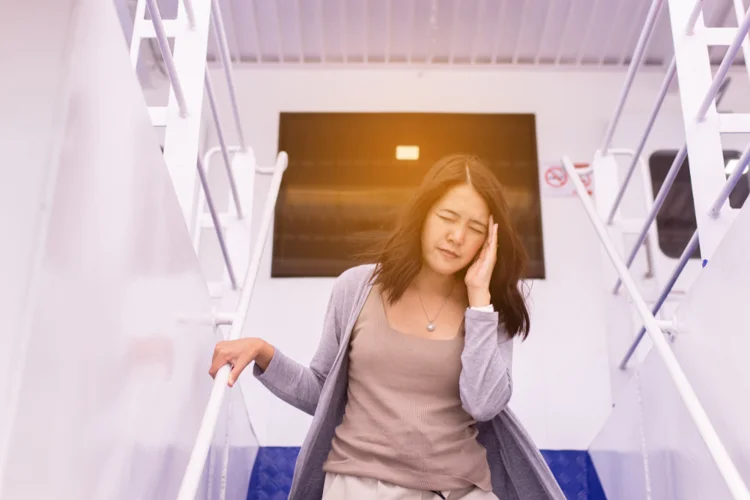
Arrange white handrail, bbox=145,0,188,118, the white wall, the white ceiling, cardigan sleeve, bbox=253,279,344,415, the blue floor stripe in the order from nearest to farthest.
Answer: white handrail, bbox=145,0,188,118, cardigan sleeve, bbox=253,279,344,415, the blue floor stripe, the white wall, the white ceiling

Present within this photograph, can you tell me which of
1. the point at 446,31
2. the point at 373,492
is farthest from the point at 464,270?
the point at 446,31

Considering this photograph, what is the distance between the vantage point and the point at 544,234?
3.38m

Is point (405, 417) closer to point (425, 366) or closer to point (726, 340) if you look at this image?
point (425, 366)

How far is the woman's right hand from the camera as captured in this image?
3.87 feet

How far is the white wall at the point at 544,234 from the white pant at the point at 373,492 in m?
1.70

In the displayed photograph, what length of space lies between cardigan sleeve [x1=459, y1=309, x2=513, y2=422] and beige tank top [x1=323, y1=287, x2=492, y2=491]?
0.05m

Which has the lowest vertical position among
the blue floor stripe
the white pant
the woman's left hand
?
the blue floor stripe

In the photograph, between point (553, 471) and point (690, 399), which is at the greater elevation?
point (690, 399)

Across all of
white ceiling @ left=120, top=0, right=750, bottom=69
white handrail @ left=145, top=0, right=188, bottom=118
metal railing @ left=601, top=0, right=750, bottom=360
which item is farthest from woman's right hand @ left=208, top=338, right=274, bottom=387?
white ceiling @ left=120, top=0, right=750, bottom=69

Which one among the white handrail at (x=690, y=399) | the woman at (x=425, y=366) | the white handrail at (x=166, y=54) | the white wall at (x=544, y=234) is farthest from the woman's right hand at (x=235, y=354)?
Answer: the white wall at (x=544, y=234)

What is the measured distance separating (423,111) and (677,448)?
95.7 inches

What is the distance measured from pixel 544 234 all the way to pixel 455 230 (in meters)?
2.05

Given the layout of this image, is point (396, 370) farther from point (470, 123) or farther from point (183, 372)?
point (470, 123)

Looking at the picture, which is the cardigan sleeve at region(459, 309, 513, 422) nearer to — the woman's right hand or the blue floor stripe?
the woman's right hand
